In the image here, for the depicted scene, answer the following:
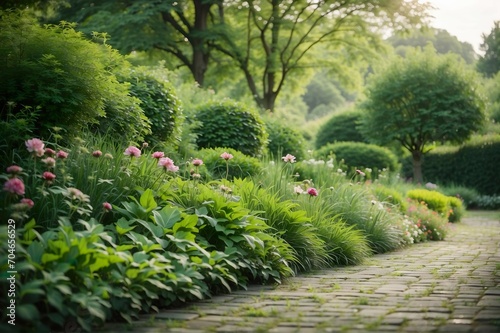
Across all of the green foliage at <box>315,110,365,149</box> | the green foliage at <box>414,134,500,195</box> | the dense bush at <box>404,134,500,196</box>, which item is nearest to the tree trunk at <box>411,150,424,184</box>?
the green foliage at <box>414,134,500,195</box>

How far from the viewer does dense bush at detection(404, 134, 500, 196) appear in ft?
71.2

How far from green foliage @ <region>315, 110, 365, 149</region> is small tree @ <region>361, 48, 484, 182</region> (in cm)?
383

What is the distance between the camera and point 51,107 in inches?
219

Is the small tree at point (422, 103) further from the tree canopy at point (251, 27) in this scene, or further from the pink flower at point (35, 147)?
the pink flower at point (35, 147)

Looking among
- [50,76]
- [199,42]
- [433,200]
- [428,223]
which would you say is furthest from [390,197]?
[199,42]

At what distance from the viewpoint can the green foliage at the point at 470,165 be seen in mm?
21703

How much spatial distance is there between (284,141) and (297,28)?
29.8 feet

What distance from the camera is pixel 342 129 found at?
83.5ft

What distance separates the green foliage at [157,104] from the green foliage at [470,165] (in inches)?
616

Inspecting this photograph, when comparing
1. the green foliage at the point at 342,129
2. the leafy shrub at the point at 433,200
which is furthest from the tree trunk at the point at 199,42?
the leafy shrub at the point at 433,200

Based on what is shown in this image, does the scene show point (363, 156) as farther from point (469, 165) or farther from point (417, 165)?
point (469, 165)

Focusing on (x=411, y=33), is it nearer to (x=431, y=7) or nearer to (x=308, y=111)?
(x=431, y=7)

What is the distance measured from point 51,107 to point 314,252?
3144 millimetres

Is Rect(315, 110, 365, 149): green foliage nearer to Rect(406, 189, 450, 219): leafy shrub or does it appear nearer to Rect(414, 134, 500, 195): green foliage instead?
Rect(414, 134, 500, 195): green foliage
